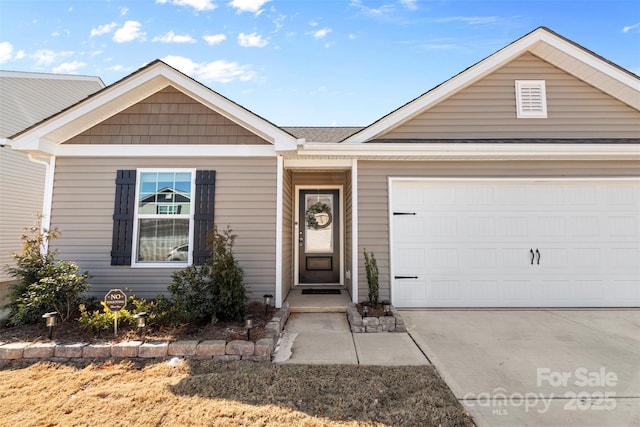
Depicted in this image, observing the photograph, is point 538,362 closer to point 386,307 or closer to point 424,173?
point 386,307

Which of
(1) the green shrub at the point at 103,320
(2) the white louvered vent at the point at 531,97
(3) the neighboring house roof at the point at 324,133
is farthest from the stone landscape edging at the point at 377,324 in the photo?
(2) the white louvered vent at the point at 531,97

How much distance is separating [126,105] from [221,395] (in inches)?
186

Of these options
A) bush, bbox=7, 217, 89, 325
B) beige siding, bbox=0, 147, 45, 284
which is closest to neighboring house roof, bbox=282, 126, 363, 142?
bush, bbox=7, 217, 89, 325

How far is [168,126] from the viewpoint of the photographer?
15.4ft

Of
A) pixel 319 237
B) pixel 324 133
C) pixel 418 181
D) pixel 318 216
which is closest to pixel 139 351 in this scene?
pixel 319 237

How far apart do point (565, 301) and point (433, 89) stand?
4367 millimetres

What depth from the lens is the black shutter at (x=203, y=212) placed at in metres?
4.49

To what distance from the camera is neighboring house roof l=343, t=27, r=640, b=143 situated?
491 centimetres

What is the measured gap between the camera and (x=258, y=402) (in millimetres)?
2293

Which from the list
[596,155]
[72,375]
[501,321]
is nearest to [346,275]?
[501,321]

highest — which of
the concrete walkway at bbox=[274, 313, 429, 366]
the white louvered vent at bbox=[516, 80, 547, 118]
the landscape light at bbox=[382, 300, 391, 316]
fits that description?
the white louvered vent at bbox=[516, 80, 547, 118]

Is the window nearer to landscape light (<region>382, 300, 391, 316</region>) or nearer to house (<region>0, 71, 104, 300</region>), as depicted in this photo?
landscape light (<region>382, 300, 391, 316</region>)

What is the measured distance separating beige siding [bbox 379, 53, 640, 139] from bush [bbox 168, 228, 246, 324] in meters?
3.44

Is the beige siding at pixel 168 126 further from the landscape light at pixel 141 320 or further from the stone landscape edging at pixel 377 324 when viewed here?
the stone landscape edging at pixel 377 324
